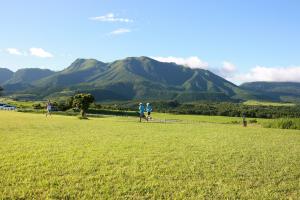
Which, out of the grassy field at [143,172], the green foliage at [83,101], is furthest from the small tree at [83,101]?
the grassy field at [143,172]

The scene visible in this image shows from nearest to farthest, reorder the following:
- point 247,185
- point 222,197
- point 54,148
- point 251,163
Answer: point 222,197 < point 247,185 < point 251,163 < point 54,148

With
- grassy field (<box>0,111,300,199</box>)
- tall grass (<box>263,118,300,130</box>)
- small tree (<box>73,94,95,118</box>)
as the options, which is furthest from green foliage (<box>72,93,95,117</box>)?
grassy field (<box>0,111,300,199</box>)

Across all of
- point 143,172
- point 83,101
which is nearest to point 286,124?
point 143,172

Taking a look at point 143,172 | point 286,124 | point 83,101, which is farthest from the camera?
point 83,101

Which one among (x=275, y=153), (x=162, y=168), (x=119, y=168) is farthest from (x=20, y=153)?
(x=275, y=153)

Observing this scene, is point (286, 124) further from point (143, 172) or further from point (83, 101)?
point (83, 101)

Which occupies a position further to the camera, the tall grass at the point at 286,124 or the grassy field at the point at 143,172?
the tall grass at the point at 286,124

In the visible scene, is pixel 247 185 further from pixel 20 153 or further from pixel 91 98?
pixel 91 98

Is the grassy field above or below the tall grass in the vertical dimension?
below

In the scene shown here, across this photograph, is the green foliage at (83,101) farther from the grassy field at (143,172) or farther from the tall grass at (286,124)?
the grassy field at (143,172)

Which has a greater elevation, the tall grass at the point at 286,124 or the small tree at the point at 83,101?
the small tree at the point at 83,101

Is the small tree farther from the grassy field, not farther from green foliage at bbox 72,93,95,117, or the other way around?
the grassy field

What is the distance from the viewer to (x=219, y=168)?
15875 millimetres

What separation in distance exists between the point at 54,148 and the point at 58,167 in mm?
5426
